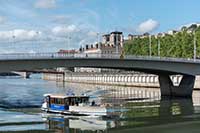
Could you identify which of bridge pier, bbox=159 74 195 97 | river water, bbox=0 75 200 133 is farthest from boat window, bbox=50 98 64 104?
bridge pier, bbox=159 74 195 97

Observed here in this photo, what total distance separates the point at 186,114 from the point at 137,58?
17.6 meters

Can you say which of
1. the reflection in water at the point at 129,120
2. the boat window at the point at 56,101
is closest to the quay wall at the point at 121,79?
the reflection in water at the point at 129,120

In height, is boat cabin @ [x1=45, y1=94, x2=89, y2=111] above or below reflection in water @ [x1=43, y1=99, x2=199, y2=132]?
above

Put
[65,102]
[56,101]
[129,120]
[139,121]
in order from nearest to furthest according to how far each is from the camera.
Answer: [139,121] → [129,120] → [65,102] → [56,101]

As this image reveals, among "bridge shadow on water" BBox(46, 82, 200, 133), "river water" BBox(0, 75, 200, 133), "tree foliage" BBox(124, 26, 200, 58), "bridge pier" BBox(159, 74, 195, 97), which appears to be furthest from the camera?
A: "tree foliage" BBox(124, 26, 200, 58)

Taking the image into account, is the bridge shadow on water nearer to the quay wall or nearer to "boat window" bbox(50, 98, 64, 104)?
"boat window" bbox(50, 98, 64, 104)

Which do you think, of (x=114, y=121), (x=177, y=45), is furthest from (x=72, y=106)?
(x=177, y=45)

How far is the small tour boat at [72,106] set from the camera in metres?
49.2

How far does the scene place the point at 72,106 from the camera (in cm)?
5112

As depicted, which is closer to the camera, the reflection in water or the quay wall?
the reflection in water

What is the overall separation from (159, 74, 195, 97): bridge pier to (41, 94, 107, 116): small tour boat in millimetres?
27553

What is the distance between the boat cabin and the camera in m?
51.8

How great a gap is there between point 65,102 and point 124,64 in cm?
Answer: 1774

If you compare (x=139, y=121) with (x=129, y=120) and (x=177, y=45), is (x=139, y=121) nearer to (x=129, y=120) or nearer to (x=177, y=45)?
(x=129, y=120)
